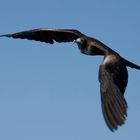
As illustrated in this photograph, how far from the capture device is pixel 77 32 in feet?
65.4

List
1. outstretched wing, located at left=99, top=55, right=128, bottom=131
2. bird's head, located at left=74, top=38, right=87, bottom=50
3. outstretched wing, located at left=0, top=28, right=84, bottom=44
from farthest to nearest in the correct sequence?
outstretched wing, located at left=0, top=28, right=84, bottom=44 → bird's head, located at left=74, top=38, right=87, bottom=50 → outstretched wing, located at left=99, top=55, right=128, bottom=131

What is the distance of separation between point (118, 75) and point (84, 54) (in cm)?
244

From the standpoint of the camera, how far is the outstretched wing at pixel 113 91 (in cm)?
1509

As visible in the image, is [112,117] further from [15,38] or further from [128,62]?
[15,38]

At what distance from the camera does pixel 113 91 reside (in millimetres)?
16266

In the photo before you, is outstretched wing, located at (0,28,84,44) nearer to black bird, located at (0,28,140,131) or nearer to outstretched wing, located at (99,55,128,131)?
black bird, located at (0,28,140,131)

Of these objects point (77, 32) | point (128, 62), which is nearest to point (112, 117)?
point (128, 62)

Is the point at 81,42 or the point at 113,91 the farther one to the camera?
the point at 81,42

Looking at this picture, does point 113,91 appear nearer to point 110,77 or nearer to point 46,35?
point 110,77

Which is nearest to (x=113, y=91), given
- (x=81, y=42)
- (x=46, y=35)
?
(x=81, y=42)

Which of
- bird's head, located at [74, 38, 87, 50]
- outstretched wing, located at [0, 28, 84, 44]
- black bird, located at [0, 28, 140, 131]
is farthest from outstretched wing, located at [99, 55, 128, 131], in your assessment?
outstretched wing, located at [0, 28, 84, 44]

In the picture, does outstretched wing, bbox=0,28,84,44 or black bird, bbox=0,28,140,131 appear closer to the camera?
black bird, bbox=0,28,140,131

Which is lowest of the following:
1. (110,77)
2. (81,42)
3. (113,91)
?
(113,91)

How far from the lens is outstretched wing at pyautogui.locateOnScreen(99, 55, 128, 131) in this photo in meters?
15.1
